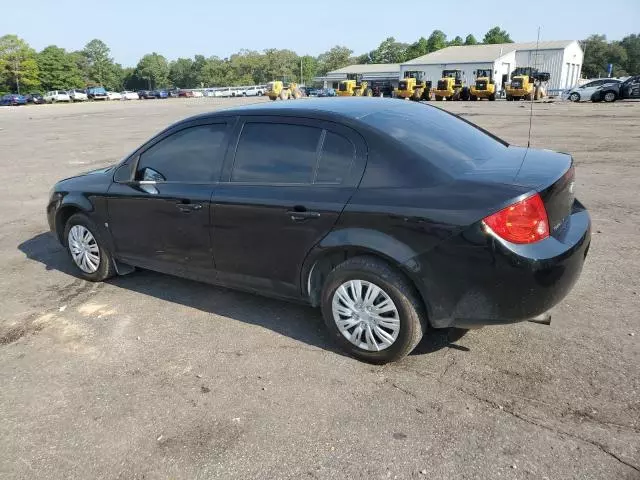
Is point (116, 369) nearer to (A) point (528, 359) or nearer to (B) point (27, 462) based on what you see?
(B) point (27, 462)

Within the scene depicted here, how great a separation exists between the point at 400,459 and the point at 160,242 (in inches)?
109

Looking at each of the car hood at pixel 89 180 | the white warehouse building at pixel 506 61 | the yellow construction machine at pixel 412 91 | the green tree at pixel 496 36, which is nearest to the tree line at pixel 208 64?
the green tree at pixel 496 36

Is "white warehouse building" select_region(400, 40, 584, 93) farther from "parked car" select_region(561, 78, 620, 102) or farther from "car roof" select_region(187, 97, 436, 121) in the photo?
"car roof" select_region(187, 97, 436, 121)

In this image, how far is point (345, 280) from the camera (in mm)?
3402

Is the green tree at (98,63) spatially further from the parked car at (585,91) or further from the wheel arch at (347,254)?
the wheel arch at (347,254)

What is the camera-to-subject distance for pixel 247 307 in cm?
442

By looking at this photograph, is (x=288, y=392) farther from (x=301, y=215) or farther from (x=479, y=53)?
(x=479, y=53)

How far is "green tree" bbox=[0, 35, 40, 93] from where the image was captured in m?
92.6

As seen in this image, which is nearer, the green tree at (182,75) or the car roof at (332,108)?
the car roof at (332,108)

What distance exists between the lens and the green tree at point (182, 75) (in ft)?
471

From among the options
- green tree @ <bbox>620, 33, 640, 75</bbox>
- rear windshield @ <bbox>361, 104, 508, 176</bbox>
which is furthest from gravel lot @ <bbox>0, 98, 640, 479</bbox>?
green tree @ <bbox>620, 33, 640, 75</bbox>

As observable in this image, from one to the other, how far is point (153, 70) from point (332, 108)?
5685 inches

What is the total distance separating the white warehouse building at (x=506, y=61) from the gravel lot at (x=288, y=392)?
2709 inches

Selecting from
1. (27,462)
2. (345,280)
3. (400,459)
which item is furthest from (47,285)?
(400,459)
